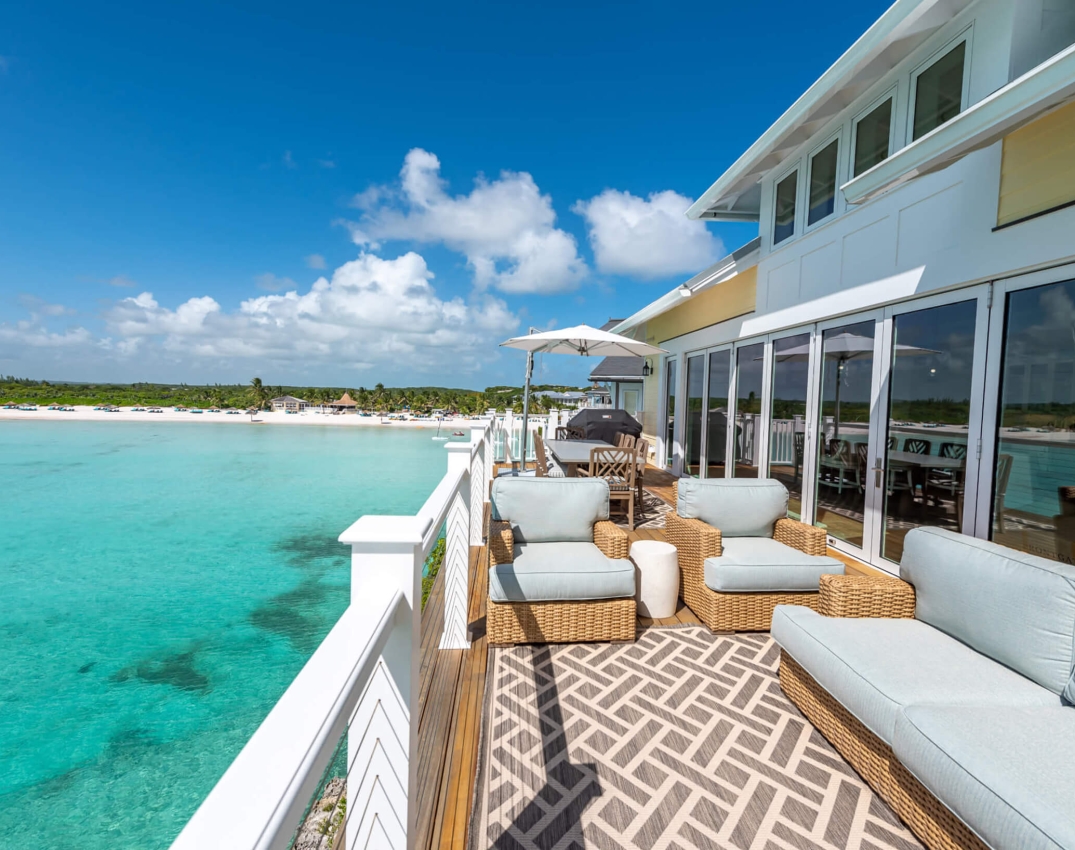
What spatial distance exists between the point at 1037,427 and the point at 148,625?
35.7 ft

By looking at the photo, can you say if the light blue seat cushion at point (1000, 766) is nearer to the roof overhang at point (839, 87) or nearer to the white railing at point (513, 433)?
the roof overhang at point (839, 87)

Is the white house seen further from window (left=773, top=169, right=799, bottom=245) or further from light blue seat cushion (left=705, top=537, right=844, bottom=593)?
light blue seat cushion (left=705, top=537, right=844, bottom=593)

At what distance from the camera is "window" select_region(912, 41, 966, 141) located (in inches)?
155

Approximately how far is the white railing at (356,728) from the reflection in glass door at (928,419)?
163 inches

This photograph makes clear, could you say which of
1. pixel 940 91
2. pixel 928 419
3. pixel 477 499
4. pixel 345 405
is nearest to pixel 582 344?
pixel 477 499

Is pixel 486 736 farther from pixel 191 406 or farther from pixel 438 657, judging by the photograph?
pixel 191 406

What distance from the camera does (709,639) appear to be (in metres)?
3.44

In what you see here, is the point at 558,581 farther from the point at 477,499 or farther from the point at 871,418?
the point at 871,418

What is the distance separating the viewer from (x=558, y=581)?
3.23m

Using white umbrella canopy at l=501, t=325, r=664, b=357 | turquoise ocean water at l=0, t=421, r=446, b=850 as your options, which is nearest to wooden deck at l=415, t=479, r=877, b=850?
turquoise ocean water at l=0, t=421, r=446, b=850

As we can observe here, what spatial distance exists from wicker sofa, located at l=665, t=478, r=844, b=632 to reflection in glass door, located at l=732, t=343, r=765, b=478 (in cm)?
285

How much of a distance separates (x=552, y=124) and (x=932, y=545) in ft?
61.0

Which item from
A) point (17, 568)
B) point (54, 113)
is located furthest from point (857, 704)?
point (54, 113)

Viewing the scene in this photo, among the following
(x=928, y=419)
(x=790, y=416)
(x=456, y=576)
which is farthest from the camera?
(x=790, y=416)
